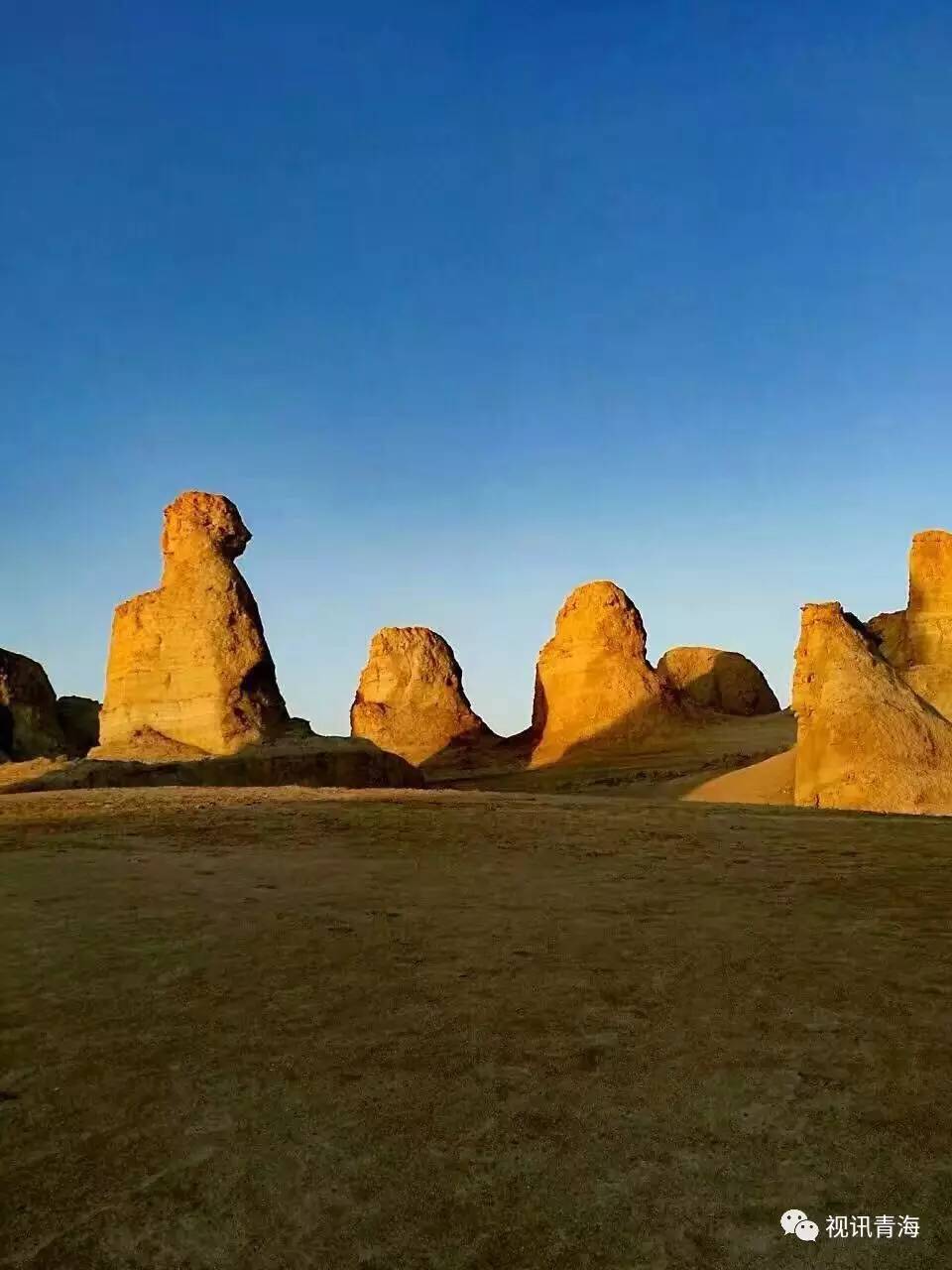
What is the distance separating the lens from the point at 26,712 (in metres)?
42.4

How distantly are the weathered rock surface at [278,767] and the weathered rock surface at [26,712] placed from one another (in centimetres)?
1810

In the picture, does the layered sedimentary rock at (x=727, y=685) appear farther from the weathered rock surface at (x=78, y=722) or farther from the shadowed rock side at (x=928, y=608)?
the weathered rock surface at (x=78, y=722)

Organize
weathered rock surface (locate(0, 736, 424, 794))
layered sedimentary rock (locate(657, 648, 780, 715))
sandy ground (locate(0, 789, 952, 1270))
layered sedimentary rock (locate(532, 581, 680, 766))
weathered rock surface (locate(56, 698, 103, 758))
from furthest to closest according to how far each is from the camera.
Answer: layered sedimentary rock (locate(657, 648, 780, 715))
weathered rock surface (locate(56, 698, 103, 758))
layered sedimentary rock (locate(532, 581, 680, 766))
weathered rock surface (locate(0, 736, 424, 794))
sandy ground (locate(0, 789, 952, 1270))

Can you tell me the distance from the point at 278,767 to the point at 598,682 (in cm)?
2302

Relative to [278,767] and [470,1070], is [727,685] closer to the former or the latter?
[278,767]

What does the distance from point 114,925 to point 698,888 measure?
4002mm

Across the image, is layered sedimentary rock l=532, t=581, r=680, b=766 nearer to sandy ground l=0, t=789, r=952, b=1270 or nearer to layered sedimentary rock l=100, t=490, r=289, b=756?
layered sedimentary rock l=100, t=490, r=289, b=756

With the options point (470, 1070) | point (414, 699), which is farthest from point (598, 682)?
point (470, 1070)

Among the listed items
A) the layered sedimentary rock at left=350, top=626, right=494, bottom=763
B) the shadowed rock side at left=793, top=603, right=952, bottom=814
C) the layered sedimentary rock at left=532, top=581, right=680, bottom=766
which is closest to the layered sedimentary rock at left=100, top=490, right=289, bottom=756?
the shadowed rock side at left=793, top=603, right=952, bottom=814

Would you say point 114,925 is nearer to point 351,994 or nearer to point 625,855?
point 351,994

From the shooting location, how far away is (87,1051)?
11.8ft

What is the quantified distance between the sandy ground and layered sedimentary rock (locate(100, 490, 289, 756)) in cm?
2274

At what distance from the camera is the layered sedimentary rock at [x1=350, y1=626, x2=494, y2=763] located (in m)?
54.9

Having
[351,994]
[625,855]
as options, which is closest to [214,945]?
[351,994]
